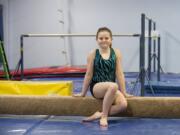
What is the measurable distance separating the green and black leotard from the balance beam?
25 centimetres

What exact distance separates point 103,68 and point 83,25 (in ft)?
20.8

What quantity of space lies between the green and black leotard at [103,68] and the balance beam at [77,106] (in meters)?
0.25

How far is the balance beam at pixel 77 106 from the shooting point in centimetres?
364

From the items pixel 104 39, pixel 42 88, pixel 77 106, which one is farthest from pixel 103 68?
pixel 42 88

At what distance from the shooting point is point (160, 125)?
134 inches

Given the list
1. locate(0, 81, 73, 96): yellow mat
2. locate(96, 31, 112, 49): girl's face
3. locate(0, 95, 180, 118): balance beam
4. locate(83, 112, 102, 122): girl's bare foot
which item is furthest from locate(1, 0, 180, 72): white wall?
locate(83, 112, 102, 122): girl's bare foot

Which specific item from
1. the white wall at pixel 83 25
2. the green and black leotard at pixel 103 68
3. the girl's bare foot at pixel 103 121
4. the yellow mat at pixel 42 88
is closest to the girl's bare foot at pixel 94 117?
the girl's bare foot at pixel 103 121

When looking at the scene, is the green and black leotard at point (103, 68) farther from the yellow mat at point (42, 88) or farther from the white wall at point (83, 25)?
the white wall at point (83, 25)

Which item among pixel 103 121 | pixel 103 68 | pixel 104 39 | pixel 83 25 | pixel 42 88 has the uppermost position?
pixel 83 25

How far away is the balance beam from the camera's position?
3639mm

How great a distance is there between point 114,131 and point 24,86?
1.82 meters

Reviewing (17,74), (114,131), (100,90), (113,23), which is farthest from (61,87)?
(113,23)

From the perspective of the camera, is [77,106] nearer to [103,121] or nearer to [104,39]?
[103,121]

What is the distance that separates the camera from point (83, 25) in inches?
387
